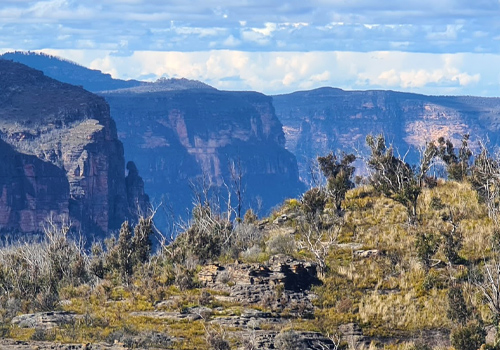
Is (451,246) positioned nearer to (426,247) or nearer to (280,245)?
(426,247)

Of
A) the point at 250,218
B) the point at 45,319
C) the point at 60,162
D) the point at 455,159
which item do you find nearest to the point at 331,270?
the point at 45,319

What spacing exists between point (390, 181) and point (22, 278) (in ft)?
56.3

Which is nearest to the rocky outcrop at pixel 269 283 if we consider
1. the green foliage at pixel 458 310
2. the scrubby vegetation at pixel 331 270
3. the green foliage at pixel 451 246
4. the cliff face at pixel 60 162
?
the scrubby vegetation at pixel 331 270

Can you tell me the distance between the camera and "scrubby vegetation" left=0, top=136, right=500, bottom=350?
34.1 metres

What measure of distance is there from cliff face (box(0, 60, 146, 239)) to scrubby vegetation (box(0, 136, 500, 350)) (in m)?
124

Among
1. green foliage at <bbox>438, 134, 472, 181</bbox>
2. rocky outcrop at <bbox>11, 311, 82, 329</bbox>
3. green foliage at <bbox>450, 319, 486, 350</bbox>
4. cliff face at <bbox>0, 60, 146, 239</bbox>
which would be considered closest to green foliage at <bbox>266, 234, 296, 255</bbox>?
rocky outcrop at <bbox>11, 311, 82, 329</bbox>

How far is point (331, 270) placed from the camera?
40.8 metres

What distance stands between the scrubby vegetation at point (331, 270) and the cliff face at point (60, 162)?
12377 cm

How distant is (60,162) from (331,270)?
145970mm

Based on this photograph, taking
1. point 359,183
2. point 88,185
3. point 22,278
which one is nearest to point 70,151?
point 88,185

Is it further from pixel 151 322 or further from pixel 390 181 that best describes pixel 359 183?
pixel 151 322

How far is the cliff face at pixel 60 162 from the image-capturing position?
175500 mm

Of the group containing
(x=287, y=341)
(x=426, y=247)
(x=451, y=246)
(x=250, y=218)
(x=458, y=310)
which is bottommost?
(x=287, y=341)

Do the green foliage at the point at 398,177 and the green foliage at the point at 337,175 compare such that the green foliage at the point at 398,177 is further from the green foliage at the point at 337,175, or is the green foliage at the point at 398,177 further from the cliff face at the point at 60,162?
the cliff face at the point at 60,162
